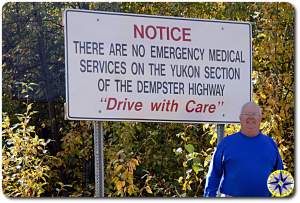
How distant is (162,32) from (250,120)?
0.66 metres

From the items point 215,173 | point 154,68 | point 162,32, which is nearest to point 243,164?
point 215,173

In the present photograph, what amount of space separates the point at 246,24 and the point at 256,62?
35.0 inches

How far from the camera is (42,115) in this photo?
4.96m

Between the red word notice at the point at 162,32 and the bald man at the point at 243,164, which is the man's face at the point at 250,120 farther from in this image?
the red word notice at the point at 162,32

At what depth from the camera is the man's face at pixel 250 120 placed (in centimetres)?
332

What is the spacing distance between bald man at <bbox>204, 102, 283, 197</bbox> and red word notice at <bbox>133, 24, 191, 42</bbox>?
24.1 inches

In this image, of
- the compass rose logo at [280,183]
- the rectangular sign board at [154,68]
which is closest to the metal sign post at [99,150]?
the rectangular sign board at [154,68]

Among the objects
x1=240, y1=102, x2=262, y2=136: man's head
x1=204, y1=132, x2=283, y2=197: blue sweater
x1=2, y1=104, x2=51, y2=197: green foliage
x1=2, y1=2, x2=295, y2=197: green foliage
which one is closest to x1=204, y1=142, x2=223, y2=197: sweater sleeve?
x1=204, y1=132, x2=283, y2=197: blue sweater

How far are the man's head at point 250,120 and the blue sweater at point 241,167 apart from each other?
30mm

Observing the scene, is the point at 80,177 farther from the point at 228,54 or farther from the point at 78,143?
the point at 228,54

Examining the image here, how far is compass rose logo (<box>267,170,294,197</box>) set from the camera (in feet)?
11.1

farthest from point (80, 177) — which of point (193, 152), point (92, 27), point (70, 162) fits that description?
point (92, 27)

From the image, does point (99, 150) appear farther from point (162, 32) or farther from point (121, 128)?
point (121, 128)

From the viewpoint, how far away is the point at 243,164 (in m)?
3.25
